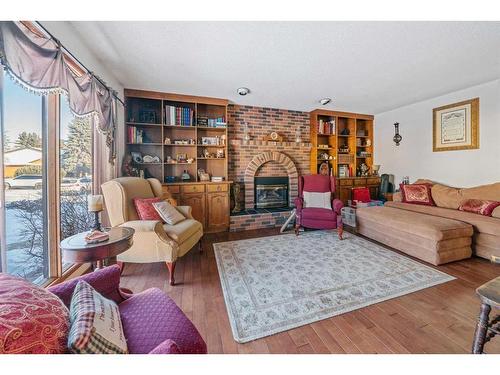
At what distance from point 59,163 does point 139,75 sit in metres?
1.60

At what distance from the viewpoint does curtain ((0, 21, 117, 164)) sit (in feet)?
3.69

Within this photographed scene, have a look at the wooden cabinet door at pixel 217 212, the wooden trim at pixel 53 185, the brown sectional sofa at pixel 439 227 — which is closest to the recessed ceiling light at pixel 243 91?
the wooden cabinet door at pixel 217 212

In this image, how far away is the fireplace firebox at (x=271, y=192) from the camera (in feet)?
14.5

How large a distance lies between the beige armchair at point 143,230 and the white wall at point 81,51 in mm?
982

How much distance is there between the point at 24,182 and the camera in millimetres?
1656

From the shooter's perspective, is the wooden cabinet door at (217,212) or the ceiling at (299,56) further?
the wooden cabinet door at (217,212)

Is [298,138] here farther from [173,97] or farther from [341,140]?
[173,97]

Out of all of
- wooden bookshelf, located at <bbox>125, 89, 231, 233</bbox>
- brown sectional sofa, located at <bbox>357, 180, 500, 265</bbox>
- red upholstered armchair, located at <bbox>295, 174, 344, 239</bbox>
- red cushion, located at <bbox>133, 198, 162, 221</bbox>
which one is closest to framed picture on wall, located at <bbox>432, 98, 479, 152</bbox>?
brown sectional sofa, located at <bbox>357, 180, 500, 265</bbox>

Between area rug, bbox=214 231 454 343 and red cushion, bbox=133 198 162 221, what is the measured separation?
94 centimetres

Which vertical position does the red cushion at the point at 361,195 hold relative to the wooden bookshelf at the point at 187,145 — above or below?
below

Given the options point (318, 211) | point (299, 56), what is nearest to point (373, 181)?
→ point (318, 211)

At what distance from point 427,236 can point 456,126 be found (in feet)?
7.59

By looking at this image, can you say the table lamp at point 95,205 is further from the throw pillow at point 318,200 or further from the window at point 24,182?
the throw pillow at point 318,200
